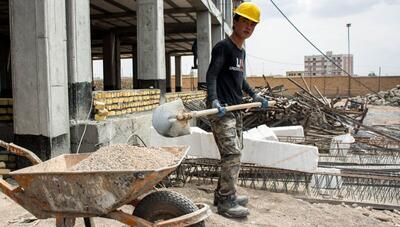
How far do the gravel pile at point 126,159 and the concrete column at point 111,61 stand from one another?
16582 millimetres

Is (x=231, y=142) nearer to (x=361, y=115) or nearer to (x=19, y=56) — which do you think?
(x=19, y=56)

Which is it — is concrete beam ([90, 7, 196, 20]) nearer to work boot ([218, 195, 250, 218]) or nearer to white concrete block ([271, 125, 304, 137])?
white concrete block ([271, 125, 304, 137])

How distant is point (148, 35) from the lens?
9477mm

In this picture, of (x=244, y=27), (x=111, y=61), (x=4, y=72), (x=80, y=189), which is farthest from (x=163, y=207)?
(x=111, y=61)

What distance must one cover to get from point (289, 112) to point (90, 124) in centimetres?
653

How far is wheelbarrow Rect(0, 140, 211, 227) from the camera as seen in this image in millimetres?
2900

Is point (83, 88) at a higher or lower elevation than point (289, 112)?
higher

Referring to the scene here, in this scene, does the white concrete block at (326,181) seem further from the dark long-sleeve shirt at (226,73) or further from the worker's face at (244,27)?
the worker's face at (244,27)

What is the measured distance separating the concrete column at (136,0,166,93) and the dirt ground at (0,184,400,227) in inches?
165

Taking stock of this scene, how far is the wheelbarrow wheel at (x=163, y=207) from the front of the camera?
3213mm

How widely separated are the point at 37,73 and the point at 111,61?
15.4 metres

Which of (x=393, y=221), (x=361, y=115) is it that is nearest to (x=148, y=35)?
(x=393, y=221)

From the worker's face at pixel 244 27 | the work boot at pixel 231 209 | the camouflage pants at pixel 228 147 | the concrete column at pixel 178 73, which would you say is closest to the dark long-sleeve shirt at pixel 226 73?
the worker's face at pixel 244 27

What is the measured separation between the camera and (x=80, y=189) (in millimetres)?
2965
